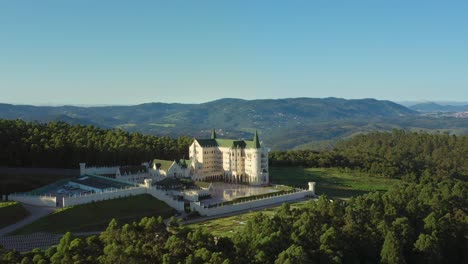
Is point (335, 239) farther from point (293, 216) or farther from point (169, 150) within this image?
point (169, 150)

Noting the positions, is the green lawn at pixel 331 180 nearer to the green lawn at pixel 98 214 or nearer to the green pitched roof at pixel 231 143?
the green pitched roof at pixel 231 143

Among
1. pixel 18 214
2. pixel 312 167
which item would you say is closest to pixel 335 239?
pixel 18 214

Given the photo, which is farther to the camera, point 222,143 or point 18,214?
point 222,143

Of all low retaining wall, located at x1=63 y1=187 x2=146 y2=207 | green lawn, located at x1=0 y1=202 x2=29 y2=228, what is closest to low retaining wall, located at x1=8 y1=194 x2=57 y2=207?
low retaining wall, located at x1=63 y1=187 x2=146 y2=207

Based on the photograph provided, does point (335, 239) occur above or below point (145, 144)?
below

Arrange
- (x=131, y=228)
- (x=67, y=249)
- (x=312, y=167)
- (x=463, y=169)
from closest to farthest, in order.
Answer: (x=67, y=249), (x=131, y=228), (x=312, y=167), (x=463, y=169)

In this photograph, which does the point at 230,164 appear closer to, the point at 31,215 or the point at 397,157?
the point at 31,215

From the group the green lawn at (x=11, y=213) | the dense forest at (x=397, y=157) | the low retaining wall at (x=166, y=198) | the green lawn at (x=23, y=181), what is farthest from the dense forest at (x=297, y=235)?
the dense forest at (x=397, y=157)
